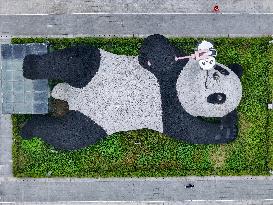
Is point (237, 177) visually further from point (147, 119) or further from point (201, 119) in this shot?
point (147, 119)

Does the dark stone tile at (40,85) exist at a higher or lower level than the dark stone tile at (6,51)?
lower

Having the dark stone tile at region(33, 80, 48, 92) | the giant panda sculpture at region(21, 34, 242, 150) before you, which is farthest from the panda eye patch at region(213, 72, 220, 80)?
the dark stone tile at region(33, 80, 48, 92)

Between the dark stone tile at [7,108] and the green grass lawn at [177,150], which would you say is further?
the green grass lawn at [177,150]

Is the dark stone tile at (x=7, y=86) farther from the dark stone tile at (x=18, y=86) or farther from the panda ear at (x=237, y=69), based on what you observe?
the panda ear at (x=237, y=69)

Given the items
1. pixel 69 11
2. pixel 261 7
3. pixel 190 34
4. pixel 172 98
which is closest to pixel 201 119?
pixel 172 98

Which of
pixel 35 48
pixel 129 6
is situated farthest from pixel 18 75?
pixel 129 6

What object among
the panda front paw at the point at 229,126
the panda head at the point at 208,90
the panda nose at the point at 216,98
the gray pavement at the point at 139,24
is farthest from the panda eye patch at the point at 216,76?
the gray pavement at the point at 139,24
